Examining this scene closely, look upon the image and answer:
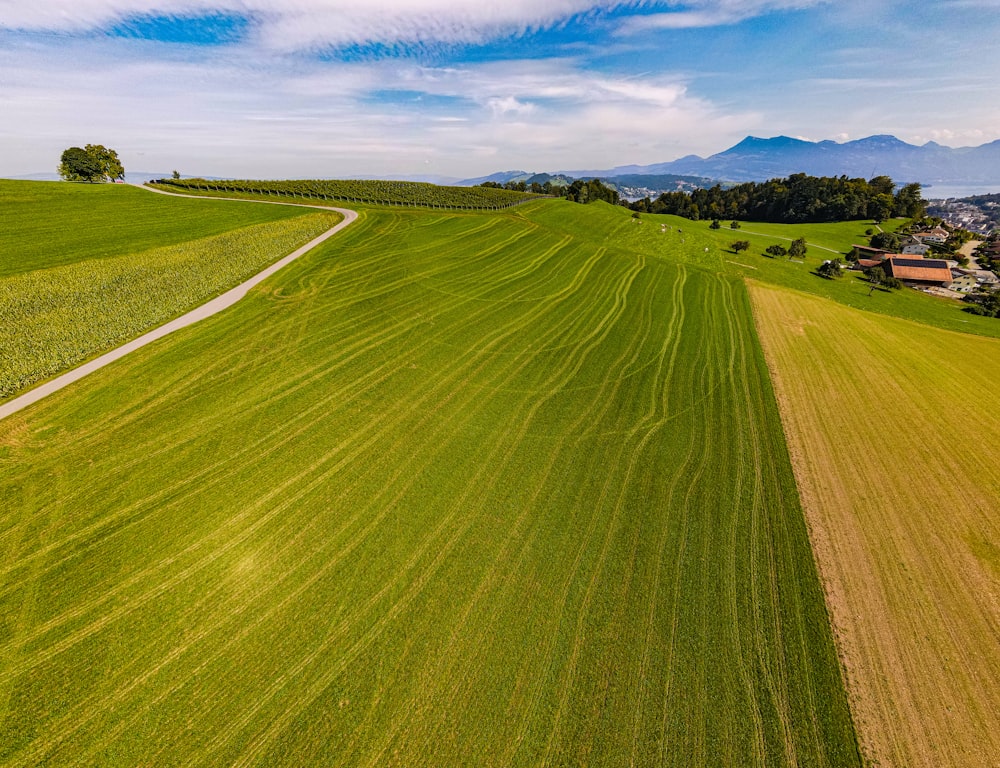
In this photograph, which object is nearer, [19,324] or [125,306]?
[19,324]

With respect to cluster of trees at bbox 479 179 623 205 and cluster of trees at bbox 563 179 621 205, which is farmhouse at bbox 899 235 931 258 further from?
cluster of trees at bbox 479 179 623 205

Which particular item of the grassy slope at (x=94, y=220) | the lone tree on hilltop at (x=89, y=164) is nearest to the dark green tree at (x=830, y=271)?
the grassy slope at (x=94, y=220)

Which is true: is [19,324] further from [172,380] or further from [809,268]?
[809,268]

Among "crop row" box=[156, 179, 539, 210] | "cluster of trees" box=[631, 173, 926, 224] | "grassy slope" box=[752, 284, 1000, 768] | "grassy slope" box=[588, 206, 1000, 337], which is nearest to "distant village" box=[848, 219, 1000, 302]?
"grassy slope" box=[588, 206, 1000, 337]

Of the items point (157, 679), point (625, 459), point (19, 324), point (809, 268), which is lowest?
point (157, 679)

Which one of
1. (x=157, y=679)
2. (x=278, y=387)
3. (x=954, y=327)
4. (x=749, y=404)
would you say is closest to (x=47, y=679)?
(x=157, y=679)

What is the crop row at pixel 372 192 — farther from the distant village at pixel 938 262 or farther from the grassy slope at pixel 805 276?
the distant village at pixel 938 262
